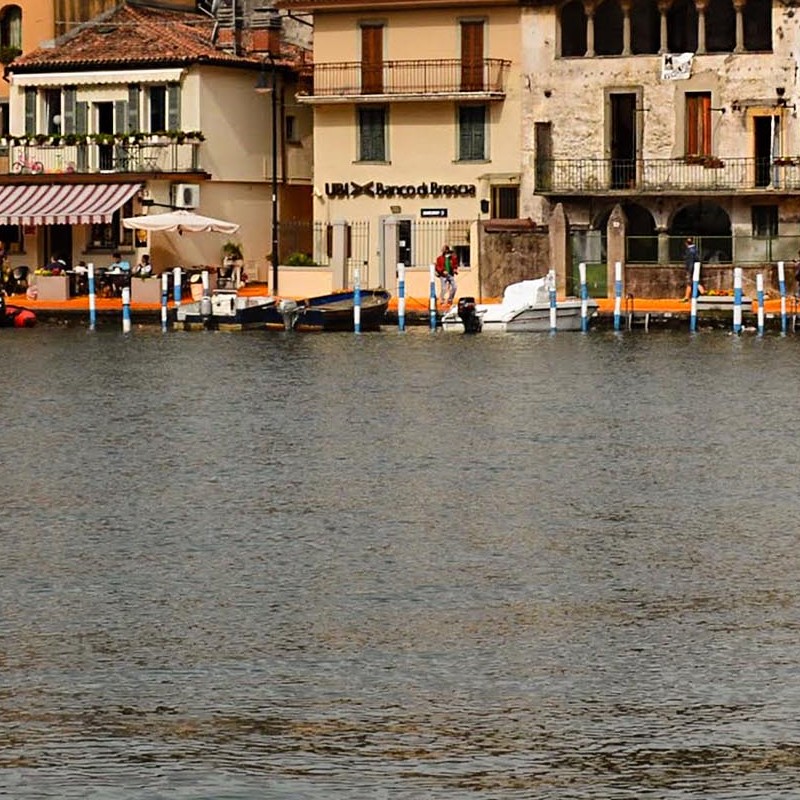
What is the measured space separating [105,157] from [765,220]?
1978 cm

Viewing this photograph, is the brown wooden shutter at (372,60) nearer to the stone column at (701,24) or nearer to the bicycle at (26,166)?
the stone column at (701,24)

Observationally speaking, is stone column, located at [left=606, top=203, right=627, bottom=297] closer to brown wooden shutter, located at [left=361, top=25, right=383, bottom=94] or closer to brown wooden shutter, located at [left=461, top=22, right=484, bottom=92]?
brown wooden shutter, located at [left=461, top=22, right=484, bottom=92]

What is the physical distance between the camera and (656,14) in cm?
6894

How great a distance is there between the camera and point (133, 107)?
74.5 meters

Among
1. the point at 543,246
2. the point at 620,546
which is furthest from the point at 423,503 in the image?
the point at 543,246

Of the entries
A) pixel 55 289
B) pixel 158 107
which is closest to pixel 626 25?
pixel 158 107

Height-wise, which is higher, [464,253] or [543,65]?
[543,65]

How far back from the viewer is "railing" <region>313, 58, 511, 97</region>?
7038 centimetres

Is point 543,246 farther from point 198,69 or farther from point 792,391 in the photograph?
point 792,391

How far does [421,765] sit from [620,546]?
336 inches

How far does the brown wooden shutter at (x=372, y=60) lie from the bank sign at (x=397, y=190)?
9.03 ft

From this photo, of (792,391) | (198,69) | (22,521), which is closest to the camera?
(22,521)

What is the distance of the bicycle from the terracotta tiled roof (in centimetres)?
272

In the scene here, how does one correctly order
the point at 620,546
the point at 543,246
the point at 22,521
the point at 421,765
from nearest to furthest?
1. the point at 421,765
2. the point at 620,546
3. the point at 22,521
4. the point at 543,246
